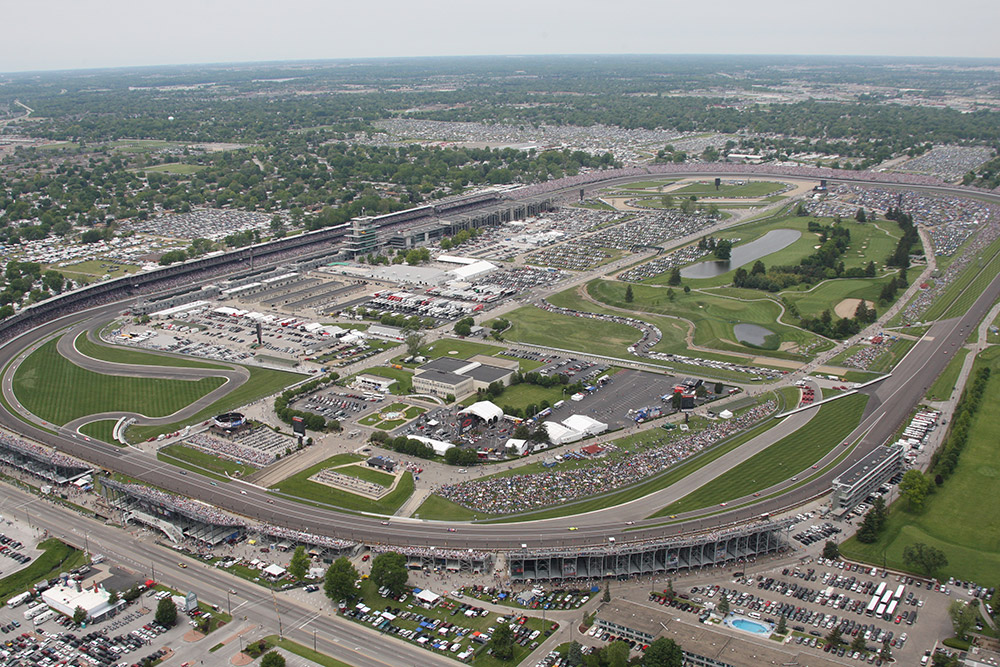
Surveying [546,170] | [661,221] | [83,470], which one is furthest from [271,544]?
[546,170]

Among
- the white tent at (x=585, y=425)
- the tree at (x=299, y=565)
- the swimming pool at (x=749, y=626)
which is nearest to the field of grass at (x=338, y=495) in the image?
the tree at (x=299, y=565)

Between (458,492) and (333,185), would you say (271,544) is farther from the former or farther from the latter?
(333,185)

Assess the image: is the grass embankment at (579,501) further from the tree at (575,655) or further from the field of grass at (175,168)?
the field of grass at (175,168)

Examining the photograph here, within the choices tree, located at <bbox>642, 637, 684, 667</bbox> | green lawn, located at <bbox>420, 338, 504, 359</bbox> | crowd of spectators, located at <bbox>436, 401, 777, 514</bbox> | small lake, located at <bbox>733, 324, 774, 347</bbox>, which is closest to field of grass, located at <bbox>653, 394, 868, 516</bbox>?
crowd of spectators, located at <bbox>436, 401, 777, 514</bbox>

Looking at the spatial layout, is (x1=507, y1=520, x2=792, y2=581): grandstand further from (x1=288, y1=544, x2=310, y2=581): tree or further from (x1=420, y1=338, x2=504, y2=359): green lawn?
(x1=420, y1=338, x2=504, y2=359): green lawn

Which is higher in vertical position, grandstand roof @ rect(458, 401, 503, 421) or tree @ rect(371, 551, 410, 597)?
grandstand roof @ rect(458, 401, 503, 421)
